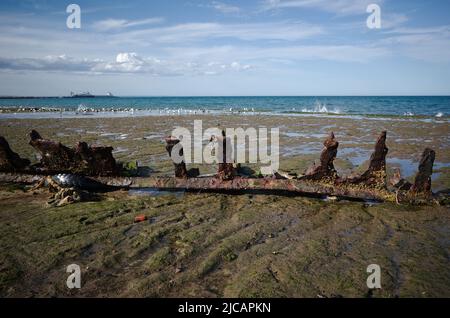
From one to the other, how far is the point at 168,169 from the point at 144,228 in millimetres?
4486

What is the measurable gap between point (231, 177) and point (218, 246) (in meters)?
2.36

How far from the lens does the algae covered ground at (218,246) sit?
12.1 ft

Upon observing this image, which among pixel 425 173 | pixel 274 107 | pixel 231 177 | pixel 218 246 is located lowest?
pixel 218 246

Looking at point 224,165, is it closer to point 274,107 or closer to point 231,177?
point 231,177

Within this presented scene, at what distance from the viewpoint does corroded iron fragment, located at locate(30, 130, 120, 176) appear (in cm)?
705

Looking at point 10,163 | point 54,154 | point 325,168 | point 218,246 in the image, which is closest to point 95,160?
point 54,154

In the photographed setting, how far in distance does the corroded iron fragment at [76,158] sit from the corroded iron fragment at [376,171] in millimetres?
4920

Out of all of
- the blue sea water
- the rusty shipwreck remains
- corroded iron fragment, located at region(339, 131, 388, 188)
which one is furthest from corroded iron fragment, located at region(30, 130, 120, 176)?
the blue sea water

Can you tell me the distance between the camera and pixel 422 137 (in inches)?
677

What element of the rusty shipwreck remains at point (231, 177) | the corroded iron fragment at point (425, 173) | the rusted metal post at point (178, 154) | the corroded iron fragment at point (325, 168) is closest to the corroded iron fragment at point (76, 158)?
the rusty shipwreck remains at point (231, 177)

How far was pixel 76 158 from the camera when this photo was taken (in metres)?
7.12

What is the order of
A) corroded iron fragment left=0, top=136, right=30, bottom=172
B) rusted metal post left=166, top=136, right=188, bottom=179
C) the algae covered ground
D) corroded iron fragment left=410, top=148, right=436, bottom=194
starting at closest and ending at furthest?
1. the algae covered ground
2. corroded iron fragment left=410, top=148, right=436, bottom=194
3. rusted metal post left=166, top=136, right=188, bottom=179
4. corroded iron fragment left=0, top=136, right=30, bottom=172

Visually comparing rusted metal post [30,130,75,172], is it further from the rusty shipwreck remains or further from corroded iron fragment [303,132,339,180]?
corroded iron fragment [303,132,339,180]

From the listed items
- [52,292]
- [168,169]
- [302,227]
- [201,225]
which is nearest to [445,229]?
[302,227]
